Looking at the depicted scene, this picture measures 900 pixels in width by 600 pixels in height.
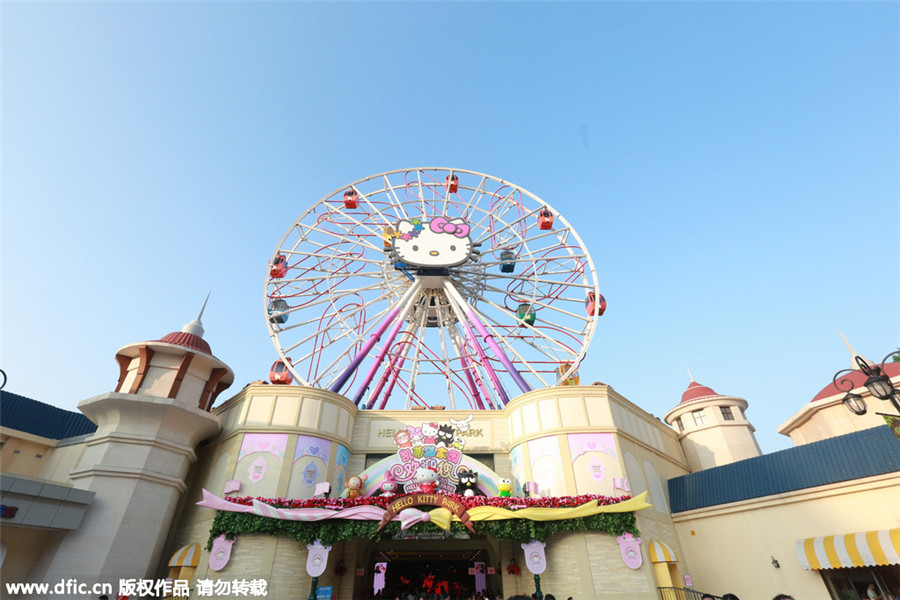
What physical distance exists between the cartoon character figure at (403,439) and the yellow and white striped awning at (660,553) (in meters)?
Answer: 9.60

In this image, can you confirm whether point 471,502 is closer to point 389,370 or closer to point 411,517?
point 411,517

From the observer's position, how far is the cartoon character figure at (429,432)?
18953mm

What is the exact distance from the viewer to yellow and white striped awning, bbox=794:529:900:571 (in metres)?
13.3

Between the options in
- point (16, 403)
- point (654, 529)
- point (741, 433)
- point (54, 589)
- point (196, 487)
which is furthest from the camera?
point (741, 433)

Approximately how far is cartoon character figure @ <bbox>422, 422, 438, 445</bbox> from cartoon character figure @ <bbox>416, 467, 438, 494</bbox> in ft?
4.06

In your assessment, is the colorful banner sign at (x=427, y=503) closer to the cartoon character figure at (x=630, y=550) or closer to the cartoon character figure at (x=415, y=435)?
the cartoon character figure at (x=415, y=435)

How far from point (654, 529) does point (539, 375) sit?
7.29m

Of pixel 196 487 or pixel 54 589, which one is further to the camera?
pixel 196 487

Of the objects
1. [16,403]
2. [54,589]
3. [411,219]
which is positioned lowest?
[54,589]

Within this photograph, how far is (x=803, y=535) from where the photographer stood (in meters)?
15.3

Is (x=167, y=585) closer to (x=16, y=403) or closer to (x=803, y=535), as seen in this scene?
(x=16, y=403)

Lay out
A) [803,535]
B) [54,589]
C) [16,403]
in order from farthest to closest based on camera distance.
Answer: [16,403] < [803,535] < [54,589]

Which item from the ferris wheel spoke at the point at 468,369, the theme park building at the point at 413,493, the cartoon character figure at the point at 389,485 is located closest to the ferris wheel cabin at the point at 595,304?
the theme park building at the point at 413,493

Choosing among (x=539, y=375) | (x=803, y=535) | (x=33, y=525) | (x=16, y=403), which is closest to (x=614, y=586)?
(x=803, y=535)
